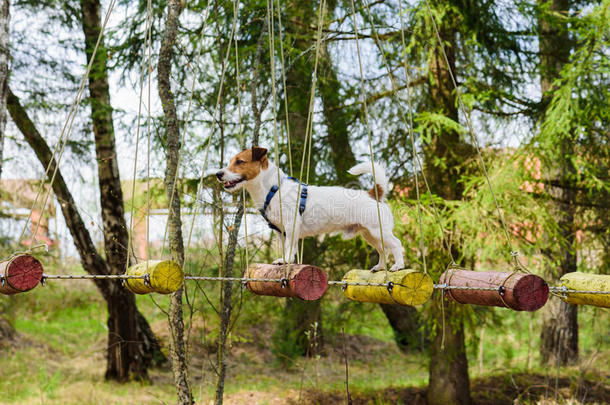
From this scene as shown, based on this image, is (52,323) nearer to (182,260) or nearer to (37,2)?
(37,2)

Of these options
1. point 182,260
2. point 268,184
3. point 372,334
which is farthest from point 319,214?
point 372,334

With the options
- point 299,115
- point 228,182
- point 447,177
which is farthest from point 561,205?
point 228,182

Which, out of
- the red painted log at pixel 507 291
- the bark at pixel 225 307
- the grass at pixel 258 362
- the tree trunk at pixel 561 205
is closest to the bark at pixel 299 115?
the grass at pixel 258 362

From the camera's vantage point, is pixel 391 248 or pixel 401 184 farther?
pixel 401 184

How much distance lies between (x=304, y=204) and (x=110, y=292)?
5.57 metres

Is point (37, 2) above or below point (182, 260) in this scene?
above

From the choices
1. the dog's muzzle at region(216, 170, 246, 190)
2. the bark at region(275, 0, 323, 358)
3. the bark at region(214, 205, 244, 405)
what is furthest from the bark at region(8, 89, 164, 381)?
the dog's muzzle at region(216, 170, 246, 190)

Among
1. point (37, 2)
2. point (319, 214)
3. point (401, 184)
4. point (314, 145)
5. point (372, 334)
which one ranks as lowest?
point (372, 334)

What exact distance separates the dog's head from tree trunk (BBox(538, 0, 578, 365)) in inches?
151

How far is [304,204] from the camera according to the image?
2521 mm

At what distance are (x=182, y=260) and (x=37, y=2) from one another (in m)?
4.99

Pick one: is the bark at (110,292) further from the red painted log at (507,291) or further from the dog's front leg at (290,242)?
the red painted log at (507,291)

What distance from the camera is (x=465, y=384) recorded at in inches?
253

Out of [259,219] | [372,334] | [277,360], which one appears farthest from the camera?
[372,334]
